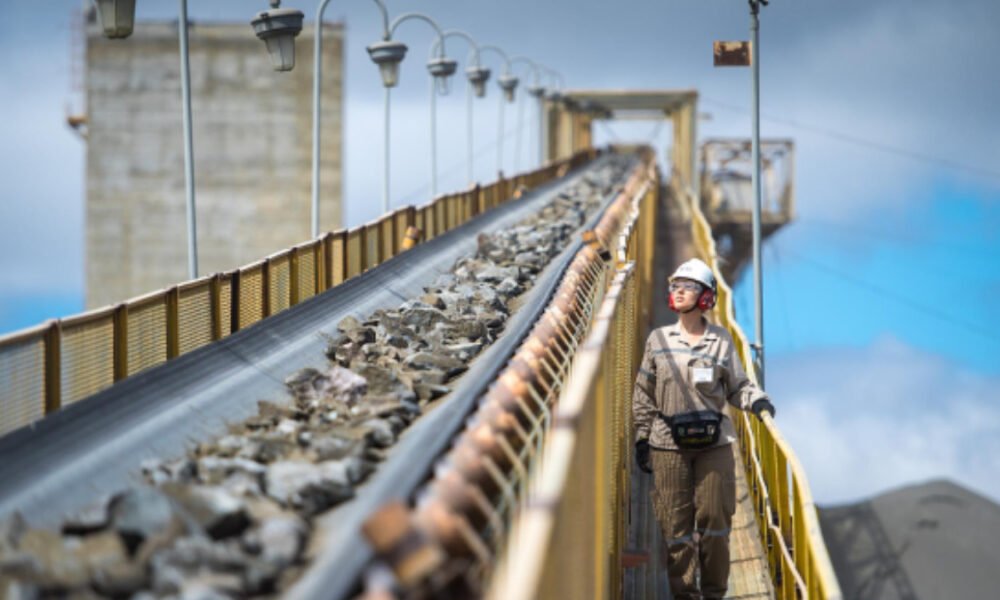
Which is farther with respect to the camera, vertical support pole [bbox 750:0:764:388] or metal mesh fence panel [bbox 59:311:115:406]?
vertical support pole [bbox 750:0:764:388]

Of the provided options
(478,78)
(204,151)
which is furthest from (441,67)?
(204,151)

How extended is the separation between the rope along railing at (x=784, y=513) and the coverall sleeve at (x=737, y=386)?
270 mm

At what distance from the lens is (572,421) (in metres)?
5.27

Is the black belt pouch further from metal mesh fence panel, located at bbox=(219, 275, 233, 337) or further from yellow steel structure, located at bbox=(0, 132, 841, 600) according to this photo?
metal mesh fence panel, located at bbox=(219, 275, 233, 337)

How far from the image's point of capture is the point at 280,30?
650 inches

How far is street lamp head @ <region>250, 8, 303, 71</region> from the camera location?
16.4 metres

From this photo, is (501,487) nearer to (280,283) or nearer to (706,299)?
(706,299)

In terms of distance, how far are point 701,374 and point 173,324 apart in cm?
451

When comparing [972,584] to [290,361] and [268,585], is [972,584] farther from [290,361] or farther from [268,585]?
[268,585]

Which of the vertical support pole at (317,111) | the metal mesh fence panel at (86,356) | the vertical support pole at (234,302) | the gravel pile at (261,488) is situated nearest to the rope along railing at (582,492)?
the gravel pile at (261,488)

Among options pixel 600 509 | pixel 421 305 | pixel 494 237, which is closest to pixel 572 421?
pixel 600 509

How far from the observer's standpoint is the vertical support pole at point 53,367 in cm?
871

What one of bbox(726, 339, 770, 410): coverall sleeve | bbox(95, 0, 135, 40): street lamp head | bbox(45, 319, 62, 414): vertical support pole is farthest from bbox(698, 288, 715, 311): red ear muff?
bbox(95, 0, 135, 40): street lamp head

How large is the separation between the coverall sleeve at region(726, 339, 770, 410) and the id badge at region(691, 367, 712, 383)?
21 centimetres
